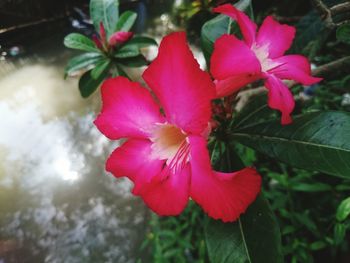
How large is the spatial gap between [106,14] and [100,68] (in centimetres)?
35

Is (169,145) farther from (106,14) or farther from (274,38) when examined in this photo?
(106,14)

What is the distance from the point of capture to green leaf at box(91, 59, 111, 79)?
1559 millimetres

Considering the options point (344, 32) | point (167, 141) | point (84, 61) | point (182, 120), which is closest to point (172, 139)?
point (167, 141)

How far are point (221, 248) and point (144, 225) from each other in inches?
68.8

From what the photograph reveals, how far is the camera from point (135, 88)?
2.43 feet

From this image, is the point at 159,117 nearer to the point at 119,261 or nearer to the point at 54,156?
the point at 119,261

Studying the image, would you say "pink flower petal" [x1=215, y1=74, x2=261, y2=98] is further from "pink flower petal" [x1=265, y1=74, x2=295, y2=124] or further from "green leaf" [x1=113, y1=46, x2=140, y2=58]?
"green leaf" [x1=113, y1=46, x2=140, y2=58]

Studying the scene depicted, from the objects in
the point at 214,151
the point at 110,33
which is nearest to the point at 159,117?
the point at 214,151

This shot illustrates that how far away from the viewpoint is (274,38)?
2.92 feet

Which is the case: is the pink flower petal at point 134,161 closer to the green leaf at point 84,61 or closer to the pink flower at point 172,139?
the pink flower at point 172,139

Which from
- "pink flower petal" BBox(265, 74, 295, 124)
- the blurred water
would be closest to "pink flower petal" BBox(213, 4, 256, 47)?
"pink flower petal" BBox(265, 74, 295, 124)

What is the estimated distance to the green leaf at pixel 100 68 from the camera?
5.11 feet

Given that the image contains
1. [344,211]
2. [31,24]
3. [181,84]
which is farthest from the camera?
[31,24]

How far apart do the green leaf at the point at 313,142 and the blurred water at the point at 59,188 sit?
167 centimetres
